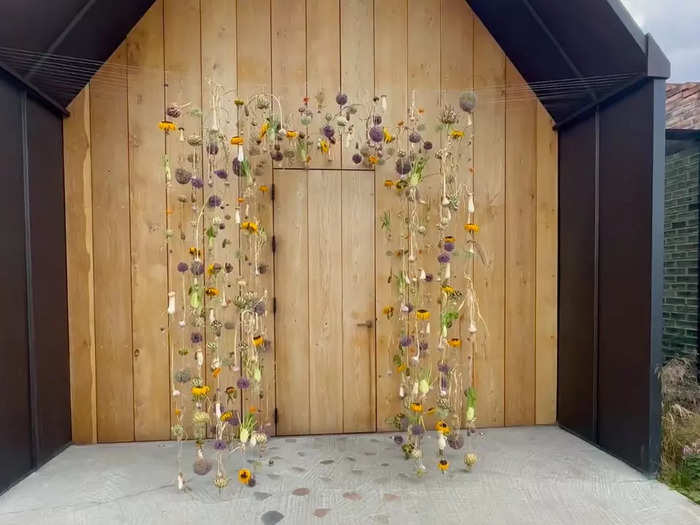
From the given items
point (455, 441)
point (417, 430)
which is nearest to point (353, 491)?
point (417, 430)

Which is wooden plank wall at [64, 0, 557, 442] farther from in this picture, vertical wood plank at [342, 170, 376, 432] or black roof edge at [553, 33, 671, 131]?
black roof edge at [553, 33, 671, 131]

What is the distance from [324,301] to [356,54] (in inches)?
60.6

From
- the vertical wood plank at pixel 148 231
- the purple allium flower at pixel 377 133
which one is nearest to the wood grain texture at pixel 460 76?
the purple allium flower at pixel 377 133

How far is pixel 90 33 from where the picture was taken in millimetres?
2051

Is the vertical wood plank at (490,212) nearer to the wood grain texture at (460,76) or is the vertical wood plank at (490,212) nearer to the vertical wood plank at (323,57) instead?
the wood grain texture at (460,76)

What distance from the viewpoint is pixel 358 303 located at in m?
2.42

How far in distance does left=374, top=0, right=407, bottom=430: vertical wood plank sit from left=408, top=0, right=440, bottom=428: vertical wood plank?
81 mm

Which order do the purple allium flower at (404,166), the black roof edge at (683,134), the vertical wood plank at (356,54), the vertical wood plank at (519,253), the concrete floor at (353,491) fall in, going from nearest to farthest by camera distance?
1. the concrete floor at (353,491)
2. the purple allium flower at (404,166)
3. the vertical wood plank at (356,54)
4. the vertical wood plank at (519,253)
5. the black roof edge at (683,134)

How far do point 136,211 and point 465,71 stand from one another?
2209 millimetres

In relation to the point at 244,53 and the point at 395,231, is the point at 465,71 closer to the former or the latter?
the point at 395,231

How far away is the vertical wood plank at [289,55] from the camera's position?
237cm

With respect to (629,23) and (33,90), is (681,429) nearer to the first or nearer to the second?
(629,23)

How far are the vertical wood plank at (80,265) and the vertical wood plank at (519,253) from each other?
2.55 m

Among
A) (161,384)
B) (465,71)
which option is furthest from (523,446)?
(465,71)
